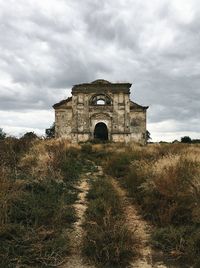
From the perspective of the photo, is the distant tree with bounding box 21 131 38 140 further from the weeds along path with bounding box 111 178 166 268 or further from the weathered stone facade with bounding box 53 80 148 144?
the weathered stone facade with bounding box 53 80 148 144

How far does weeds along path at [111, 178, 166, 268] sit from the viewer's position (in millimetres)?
6317

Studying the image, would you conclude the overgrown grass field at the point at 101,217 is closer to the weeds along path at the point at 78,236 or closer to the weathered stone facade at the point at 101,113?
the weeds along path at the point at 78,236

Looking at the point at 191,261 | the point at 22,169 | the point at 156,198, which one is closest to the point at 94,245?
the point at 191,261

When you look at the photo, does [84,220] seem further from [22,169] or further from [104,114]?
[104,114]

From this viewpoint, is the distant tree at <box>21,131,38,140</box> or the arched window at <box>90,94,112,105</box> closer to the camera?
the distant tree at <box>21,131,38,140</box>

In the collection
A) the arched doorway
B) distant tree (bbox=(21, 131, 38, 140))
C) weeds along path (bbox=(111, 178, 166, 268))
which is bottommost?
weeds along path (bbox=(111, 178, 166, 268))

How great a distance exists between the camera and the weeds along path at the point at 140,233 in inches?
249

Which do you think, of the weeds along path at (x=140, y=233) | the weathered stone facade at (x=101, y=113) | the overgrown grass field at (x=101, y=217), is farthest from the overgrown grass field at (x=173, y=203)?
the weathered stone facade at (x=101, y=113)

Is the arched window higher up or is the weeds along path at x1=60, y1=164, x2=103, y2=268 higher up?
the arched window

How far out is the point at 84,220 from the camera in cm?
841

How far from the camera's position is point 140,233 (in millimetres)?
7723

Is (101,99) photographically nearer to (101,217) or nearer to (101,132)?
(101,132)

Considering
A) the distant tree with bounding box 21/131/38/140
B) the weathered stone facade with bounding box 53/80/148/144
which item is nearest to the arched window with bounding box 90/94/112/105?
the weathered stone facade with bounding box 53/80/148/144

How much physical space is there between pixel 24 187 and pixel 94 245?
3.63m
